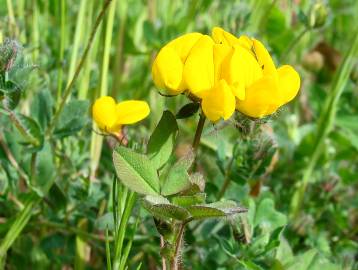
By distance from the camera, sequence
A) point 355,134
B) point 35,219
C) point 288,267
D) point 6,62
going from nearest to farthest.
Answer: point 6,62 < point 288,267 < point 35,219 < point 355,134

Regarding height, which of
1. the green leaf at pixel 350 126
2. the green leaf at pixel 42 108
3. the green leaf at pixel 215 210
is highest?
the green leaf at pixel 215 210

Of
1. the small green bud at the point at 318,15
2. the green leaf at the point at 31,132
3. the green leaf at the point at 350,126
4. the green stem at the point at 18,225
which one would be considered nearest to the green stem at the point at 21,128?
the green leaf at the point at 31,132

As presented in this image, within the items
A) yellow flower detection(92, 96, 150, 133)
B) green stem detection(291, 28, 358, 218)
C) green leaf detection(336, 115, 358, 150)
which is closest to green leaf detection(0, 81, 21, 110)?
yellow flower detection(92, 96, 150, 133)

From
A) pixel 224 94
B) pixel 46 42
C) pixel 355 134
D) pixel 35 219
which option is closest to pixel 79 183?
pixel 35 219

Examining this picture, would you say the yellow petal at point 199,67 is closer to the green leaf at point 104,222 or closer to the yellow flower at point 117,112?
the yellow flower at point 117,112

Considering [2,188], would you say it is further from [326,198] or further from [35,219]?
[326,198]
